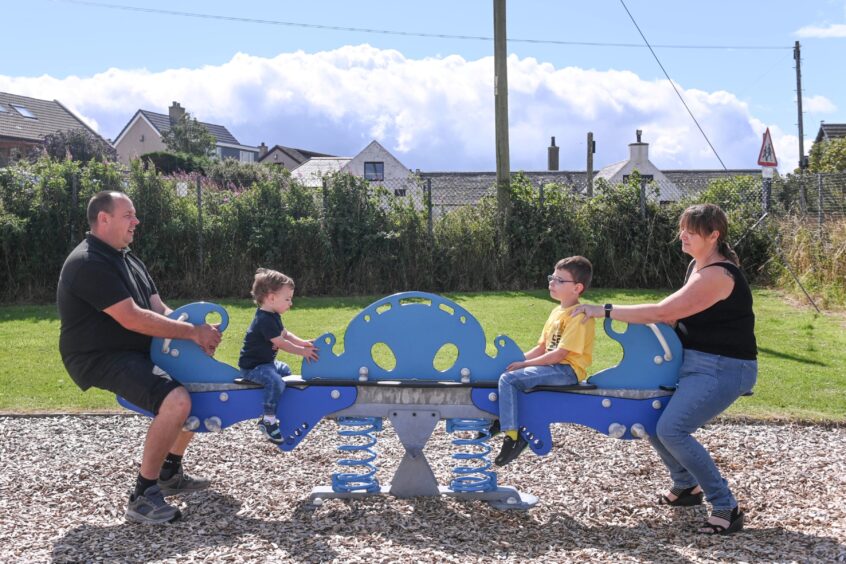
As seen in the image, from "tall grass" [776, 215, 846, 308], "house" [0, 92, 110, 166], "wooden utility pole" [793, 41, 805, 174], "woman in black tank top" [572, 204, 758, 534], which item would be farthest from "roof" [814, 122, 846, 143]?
"woman in black tank top" [572, 204, 758, 534]

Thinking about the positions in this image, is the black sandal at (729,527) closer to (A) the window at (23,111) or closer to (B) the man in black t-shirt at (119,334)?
(B) the man in black t-shirt at (119,334)

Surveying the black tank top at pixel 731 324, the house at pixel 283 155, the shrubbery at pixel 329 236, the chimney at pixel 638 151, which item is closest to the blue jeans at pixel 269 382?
the black tank top at pixel 731 324

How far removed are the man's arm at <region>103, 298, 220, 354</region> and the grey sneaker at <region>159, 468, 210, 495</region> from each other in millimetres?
838

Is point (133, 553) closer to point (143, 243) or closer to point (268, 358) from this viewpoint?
point (268, 358)

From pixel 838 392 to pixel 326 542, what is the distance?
468 centimetres

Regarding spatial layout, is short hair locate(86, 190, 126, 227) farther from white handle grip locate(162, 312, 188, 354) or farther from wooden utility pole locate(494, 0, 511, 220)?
wooden utility pole locate(494, 0, 511, 220)

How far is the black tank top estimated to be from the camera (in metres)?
3.79

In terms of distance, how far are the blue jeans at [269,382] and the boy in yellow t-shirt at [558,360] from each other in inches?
42.8

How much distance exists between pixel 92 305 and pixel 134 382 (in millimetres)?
412

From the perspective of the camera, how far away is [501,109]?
13.8 metres

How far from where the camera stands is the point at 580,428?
563 centimetres

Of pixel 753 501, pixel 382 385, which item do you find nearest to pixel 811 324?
pixel 753 501

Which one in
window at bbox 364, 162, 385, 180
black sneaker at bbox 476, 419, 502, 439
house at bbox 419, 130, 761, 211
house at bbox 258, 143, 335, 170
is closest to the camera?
black sneaker at bbox 476, 419, 502, 439

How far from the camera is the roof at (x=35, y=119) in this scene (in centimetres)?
3981
